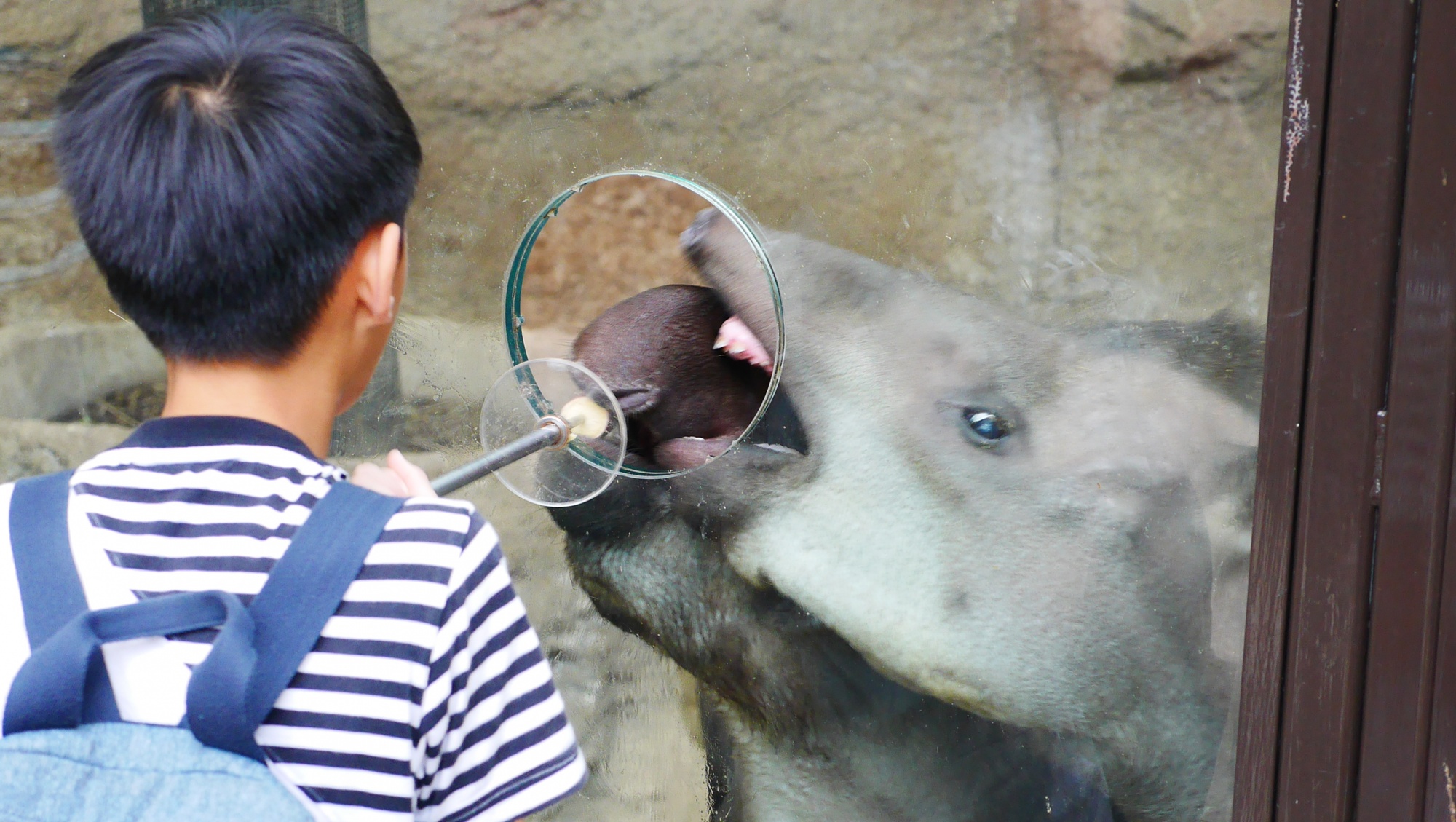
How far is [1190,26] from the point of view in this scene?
1291mm

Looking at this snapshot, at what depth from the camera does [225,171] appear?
713 mm

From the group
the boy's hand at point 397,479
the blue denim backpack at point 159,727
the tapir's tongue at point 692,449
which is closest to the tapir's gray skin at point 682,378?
the tapir's tongue at point 692,449

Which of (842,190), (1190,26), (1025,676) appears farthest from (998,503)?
(1190,26)

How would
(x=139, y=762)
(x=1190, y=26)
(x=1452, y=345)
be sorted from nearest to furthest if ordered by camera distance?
(x=139, y=762), (x=1452, y=345), (x=1190, y=26)

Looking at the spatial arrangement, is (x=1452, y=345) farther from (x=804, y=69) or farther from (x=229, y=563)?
(x=229, y=563)

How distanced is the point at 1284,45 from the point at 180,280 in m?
1.12

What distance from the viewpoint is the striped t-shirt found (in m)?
0.68

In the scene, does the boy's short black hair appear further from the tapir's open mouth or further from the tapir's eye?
the tapir's eye

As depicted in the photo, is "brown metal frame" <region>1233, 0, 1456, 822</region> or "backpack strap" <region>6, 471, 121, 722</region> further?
"brown metal frame" <region>1233, 0, 1456, 822</region>

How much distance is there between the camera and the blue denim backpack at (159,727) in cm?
64

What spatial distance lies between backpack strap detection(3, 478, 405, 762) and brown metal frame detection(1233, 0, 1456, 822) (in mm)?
1008

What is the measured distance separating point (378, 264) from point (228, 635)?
10.9 inches

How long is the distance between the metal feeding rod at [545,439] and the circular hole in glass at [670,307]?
0.06 m

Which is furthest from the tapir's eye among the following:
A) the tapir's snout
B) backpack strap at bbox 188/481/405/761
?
backpack strap at bbox 188/481/405/761
